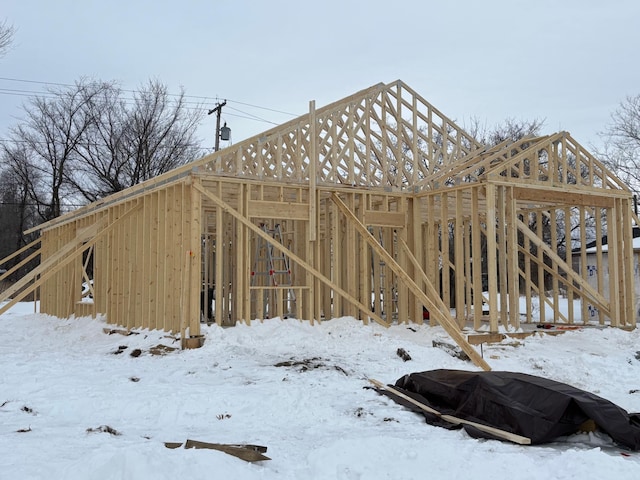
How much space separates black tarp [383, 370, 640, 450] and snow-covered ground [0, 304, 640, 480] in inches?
6.3

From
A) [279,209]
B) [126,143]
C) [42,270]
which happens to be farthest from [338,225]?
[126,143]

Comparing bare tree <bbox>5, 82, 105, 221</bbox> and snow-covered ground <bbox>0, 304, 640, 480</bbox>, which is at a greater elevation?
bare tree <bbox>5, 82, 105, 221</bbox>

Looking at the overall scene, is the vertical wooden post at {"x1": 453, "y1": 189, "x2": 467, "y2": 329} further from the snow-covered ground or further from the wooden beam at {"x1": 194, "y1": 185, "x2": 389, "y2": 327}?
the wooden beam at {"x1": 194, "y1": 185, "x2": 389, "y2": 327}

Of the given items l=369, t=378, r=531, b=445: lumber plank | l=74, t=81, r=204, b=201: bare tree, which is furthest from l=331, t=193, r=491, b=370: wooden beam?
l=74, t=81, r=204, b=201: bare tree

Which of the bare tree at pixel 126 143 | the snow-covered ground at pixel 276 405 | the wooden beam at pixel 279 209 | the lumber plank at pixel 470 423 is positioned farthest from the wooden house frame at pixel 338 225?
the bare tree at pixel 126 143

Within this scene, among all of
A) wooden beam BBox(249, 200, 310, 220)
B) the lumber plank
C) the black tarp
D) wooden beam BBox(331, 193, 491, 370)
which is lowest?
the lumber plank

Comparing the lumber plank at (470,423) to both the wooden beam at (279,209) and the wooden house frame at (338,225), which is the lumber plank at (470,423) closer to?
the wooden house frame at (338,225)

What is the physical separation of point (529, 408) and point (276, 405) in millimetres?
2694

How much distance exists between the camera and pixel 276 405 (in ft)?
21.5

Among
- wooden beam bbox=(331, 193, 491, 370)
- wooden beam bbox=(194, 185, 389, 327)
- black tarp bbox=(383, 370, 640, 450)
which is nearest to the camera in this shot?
black tarp bbox=(383, 370, 640, 450)

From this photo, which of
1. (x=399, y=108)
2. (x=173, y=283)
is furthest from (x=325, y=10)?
(x=173, y=283)

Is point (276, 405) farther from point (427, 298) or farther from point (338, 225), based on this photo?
point (338, 225)

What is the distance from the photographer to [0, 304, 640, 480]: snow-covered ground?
421cm

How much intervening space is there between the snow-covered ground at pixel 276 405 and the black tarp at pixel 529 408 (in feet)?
0.52
